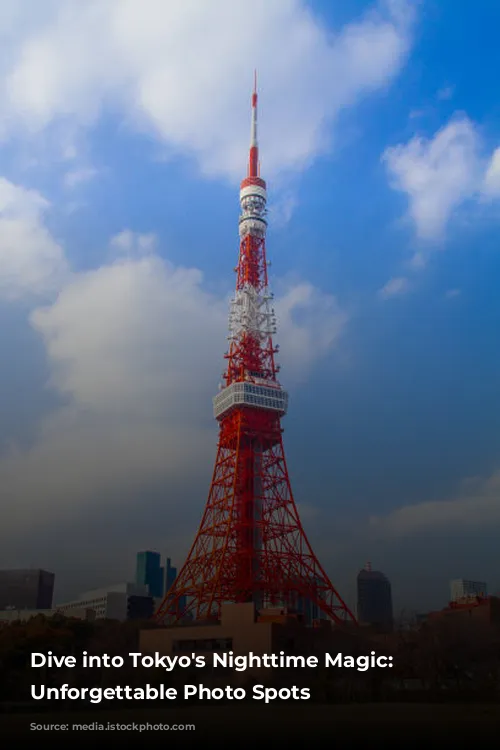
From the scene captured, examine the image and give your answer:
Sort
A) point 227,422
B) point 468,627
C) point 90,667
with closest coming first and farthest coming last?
1. point 90,667
2. point 468,627
3. point 227,422

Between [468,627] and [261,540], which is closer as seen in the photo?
[468,627]

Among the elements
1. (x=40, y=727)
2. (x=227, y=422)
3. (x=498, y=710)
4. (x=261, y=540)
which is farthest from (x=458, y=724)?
(x=227, y=422)

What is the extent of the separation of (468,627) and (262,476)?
20.3 metres

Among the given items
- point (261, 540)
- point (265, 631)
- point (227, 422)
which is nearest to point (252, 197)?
point (227, 422)

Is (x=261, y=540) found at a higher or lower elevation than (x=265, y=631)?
higher

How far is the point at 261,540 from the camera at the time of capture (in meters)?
63.0

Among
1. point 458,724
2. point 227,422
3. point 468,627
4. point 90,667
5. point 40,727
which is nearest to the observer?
point 40,727

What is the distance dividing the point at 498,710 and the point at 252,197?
4877 cm

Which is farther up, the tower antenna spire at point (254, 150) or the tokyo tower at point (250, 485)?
the tower antenna spire at point (254, 150)

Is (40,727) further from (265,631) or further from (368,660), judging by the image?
(368,660)

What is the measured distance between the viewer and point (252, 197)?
239 feet

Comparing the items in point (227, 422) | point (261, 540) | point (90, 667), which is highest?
point (227, 422)

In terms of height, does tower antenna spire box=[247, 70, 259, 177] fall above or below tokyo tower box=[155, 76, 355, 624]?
above

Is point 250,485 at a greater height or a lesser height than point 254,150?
lesser
